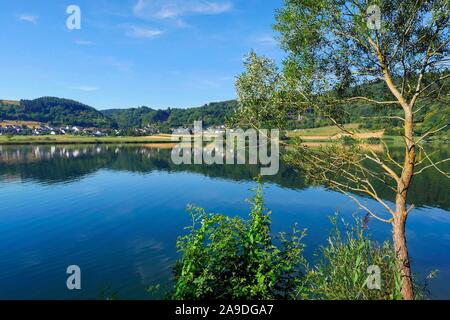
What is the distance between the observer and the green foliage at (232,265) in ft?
29.4

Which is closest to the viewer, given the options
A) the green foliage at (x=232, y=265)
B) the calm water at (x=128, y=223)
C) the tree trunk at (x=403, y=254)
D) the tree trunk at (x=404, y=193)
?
the green foliage at (x=232, y=265)

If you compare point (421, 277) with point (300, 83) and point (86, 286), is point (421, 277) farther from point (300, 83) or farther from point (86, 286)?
point (86, 286)

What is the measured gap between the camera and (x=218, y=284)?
31.2ft

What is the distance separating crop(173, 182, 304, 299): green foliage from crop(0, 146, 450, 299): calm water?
2.56 meters

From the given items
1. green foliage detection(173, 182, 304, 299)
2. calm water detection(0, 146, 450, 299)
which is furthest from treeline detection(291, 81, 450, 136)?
calm water detection(0, 146, 450, 299)

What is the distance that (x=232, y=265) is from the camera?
9.90m

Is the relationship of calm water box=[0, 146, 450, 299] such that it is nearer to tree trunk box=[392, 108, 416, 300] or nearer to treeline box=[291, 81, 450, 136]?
tree trunk box=[392, 108, 416, 300]

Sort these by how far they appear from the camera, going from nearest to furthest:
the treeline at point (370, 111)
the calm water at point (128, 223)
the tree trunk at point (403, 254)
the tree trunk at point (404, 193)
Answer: the tree trunk at point (403, 254), the tree trunk at point (404, 193), the treeline at point (370, 111), the calm water at point (128, 223)

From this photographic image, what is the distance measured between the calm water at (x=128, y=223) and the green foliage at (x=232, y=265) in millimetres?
2555

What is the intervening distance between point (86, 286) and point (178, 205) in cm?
2361

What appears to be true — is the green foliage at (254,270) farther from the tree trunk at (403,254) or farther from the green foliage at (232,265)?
the tree trunk at (403,254)

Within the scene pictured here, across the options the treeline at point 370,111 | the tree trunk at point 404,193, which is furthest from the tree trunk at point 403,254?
the treeline at point 370,111

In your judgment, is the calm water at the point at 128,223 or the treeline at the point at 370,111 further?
the calm water at the point at 128,223
